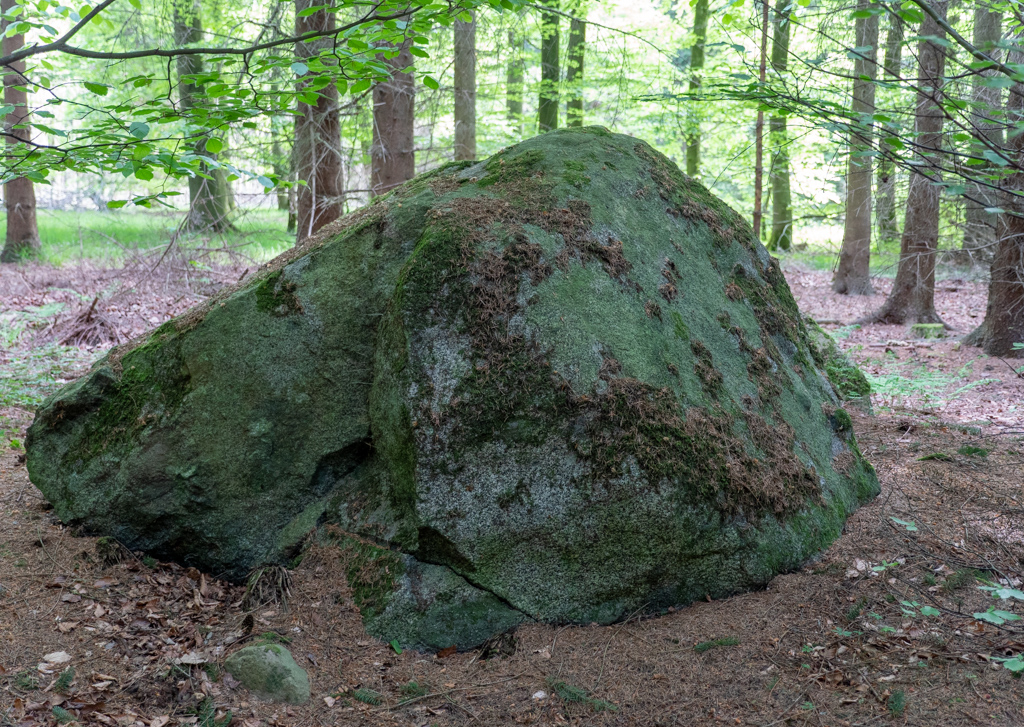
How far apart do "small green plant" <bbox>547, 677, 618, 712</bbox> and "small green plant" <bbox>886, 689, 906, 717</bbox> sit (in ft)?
4.11

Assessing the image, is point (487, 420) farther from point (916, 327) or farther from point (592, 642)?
point (916, 327)

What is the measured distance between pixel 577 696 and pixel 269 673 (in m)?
1.57

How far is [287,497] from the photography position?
179 inches

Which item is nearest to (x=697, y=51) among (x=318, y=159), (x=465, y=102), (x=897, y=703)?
(x=465, y=102)

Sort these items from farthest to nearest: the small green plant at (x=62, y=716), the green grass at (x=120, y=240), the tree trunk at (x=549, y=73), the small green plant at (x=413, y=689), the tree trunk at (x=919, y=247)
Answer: the tree trunk at (x=549, y=73) < the green grass at (x=120, y=240) < the tree trunk at (x=919, y=247) < the small green plant at (x=413, y=689) < the small green plant at (x=62, y=716)

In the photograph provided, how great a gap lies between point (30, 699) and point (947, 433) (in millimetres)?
7396

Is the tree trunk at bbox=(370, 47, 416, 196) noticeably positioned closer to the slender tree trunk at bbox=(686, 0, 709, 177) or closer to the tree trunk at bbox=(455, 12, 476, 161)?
the tree trunk at bbox=(455, 12, 476, 161)

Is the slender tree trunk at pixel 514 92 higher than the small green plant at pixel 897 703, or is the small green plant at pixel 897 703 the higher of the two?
the slender tree trunk at pixel 514 92

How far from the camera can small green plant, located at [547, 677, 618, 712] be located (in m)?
3.40

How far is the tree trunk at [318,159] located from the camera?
28.4 feet

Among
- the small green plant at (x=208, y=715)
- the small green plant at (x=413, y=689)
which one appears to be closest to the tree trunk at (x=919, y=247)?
the small green plant at (x=413, y=689)

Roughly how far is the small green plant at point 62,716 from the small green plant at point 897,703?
147 inches

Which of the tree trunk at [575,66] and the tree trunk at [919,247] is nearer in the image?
the tree trunk at [919,247]

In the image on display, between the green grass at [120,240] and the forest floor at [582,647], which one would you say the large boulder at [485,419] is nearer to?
the forest floor at [582,647]
